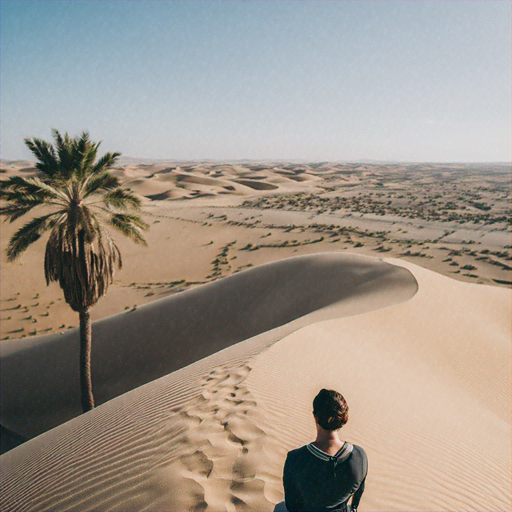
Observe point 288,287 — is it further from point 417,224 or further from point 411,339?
point 417,224

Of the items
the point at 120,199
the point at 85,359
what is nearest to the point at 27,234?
the point at 120,199

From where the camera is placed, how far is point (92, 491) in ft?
12.3

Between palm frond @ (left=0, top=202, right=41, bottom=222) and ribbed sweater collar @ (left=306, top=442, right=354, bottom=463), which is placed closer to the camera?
ribbed sweater collar @ (left=306, top=442, right=354, bottom=463)

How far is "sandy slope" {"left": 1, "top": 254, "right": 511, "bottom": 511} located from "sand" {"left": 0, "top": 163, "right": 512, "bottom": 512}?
24 millimetres

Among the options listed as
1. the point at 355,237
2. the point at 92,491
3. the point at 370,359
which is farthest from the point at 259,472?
the point at 355,237

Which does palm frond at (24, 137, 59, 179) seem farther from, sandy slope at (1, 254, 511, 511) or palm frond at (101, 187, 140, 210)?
sandy slope at (1, 254, 511, 511)

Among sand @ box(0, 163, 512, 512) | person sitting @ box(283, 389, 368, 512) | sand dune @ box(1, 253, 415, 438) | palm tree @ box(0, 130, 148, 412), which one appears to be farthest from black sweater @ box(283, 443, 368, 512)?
sand dune @ box(1, 253, 415, 438)

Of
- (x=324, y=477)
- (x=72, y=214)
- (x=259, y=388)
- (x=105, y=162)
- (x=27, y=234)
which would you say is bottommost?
(x=259, y=388)

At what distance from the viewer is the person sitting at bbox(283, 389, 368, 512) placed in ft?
7.94

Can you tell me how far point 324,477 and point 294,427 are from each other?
6.99 feet

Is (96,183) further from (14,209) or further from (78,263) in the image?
(78,263)

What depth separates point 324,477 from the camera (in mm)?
2430

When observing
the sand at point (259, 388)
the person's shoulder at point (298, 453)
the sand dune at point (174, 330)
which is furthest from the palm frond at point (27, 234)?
the person's shoulder at point (298, 453)

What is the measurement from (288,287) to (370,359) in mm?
8423
